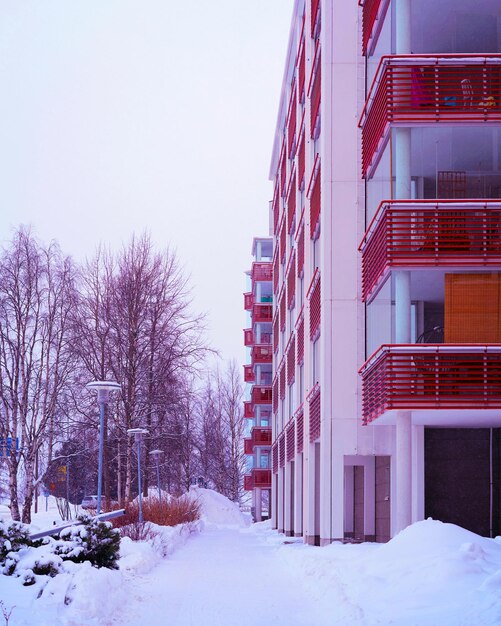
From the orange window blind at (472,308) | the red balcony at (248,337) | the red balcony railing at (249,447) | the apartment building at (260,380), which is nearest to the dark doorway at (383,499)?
the orange window blind at (472,308)

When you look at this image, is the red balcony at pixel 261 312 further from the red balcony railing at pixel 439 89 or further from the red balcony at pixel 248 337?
the red balcony railing at pixel 439 89

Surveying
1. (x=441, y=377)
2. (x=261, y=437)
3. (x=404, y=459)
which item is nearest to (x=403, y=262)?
(x=441, y=377)

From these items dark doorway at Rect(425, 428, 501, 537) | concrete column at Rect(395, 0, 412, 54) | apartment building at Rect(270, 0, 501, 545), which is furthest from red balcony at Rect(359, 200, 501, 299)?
dark doorway at Rect(425, 428, 501, 537)

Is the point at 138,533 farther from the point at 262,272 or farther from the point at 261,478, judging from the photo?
the point at 262,272

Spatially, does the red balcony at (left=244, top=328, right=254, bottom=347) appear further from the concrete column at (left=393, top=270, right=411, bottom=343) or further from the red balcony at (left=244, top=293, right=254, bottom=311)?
the concrete column at (left=393, top=270, right=411, bottom=343)

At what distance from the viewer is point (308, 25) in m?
34.1

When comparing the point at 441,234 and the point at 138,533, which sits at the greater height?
the point at 441,234

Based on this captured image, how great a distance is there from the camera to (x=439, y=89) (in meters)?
22.1

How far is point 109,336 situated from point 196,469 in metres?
44.7

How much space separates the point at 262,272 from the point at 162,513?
44.2 metres

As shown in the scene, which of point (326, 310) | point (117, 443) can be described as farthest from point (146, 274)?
point (326, 310)

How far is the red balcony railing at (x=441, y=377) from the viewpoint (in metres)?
20.5

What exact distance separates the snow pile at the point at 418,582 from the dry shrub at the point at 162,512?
42.3 feet

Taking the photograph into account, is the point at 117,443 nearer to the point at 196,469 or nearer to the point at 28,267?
the point at 28,267
